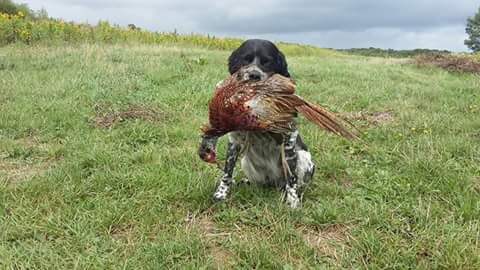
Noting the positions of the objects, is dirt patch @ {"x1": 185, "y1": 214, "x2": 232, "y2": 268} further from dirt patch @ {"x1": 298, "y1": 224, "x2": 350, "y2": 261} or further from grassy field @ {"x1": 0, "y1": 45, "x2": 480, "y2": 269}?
dirt patch @ {"x1": 298, "y1": 224, "x2": 350, "y2": 261}

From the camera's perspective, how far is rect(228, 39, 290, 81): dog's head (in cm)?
398

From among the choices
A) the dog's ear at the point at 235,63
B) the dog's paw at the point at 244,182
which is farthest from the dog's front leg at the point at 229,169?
the dog's ear at the point at 235,63

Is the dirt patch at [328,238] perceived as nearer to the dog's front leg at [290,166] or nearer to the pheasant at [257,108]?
the dog's front leg at [290,166]

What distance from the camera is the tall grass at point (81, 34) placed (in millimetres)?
15336

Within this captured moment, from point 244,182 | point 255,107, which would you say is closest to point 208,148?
point 255,107

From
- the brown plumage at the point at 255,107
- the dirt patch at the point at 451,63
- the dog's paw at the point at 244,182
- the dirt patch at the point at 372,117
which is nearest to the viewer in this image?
the brown plumage at the point at 255,107

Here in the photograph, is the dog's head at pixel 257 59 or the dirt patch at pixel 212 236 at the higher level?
the dog's head at pixel 257 59

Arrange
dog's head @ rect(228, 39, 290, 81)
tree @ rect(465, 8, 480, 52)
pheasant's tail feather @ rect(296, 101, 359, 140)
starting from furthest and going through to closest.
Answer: tree @ rect(465, 8, 480, 52) → dog's head @ rect(228, 39, 290, 81) → pheasant's tail feather @ rect(296, 101, 359, 140)

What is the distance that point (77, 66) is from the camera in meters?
10.8

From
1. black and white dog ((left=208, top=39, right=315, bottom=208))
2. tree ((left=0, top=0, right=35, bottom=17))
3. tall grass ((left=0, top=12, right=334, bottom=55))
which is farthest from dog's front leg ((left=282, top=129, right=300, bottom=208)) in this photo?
tree ((left=0, top=0, right=35, bottom=17))

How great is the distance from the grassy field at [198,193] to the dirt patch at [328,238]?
13 mm

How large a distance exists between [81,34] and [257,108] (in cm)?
1441

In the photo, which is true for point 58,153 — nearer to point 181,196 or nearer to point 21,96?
point 181,196

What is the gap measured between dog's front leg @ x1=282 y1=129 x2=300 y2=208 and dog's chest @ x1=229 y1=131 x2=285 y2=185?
89mm
